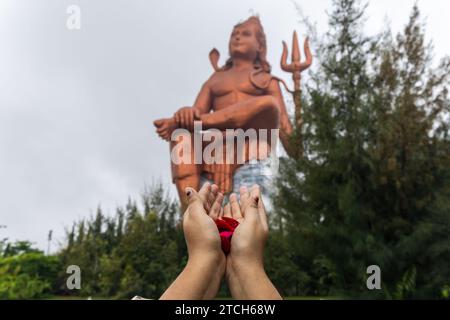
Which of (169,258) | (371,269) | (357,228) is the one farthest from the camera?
(169,258)

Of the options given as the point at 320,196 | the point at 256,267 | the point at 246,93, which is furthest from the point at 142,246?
the point at 256,267

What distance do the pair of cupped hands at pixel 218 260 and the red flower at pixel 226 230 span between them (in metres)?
0.01

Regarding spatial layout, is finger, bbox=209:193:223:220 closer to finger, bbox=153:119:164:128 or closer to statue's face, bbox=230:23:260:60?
finger, bbox=153:119:164:128

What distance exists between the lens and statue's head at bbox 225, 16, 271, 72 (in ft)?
33.0

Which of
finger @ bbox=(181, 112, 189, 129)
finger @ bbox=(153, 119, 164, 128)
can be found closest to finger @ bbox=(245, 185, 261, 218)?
finger @ bbox=(181, 112, 189, 129)

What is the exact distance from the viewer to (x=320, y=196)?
493 centimetres

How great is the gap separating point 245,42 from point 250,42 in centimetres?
11

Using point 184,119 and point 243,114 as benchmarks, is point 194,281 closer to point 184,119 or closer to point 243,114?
point 184,119

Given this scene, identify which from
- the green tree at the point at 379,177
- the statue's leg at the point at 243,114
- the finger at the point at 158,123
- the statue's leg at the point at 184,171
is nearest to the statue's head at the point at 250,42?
the statue's leg at the point at 243,114

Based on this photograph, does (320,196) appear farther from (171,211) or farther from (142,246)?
(171,211)

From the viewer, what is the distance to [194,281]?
93 centimetres

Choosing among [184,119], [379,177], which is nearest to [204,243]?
[379,177]

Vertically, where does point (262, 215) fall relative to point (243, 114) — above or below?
below
